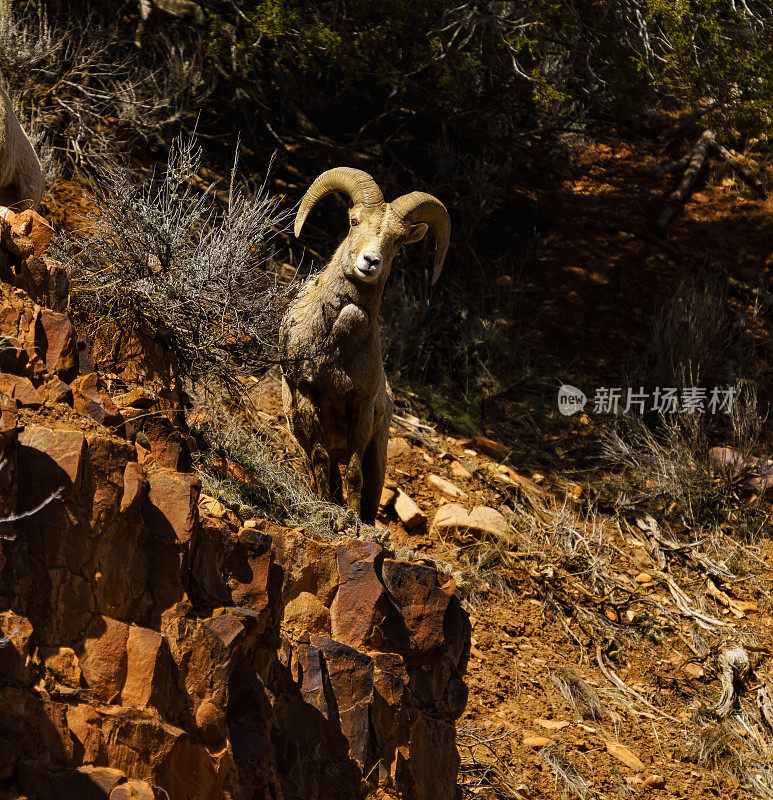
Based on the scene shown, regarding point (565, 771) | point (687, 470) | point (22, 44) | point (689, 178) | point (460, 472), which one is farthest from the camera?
point (689, 178)

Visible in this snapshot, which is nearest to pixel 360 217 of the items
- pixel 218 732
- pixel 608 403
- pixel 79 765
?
pixel 218 732

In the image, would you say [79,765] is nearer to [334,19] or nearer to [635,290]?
[334,19]

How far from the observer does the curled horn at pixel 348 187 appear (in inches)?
219

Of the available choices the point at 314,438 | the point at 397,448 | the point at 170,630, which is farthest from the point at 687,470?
the point at 170,630

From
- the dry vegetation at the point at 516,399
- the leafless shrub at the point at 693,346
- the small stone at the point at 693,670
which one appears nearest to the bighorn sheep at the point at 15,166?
the dry vegetation at the point at 516,399

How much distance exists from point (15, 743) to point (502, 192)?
10.4 metres

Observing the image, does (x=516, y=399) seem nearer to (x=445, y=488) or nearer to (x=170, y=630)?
(x=445, y=488)

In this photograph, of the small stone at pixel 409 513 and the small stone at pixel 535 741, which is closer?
the small stone at pixel 535 741

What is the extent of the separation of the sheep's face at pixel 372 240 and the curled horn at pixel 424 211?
5 centimetres

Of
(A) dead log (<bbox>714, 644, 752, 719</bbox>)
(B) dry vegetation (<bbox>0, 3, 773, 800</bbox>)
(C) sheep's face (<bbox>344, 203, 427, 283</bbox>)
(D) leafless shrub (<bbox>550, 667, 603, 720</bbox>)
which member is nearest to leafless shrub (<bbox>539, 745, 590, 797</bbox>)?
(B) dry vegetation (<bbox>0, 3, 773, 800</bbox>)

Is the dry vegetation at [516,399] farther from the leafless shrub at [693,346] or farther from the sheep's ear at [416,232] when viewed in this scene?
the sheep's ear at [416,232]

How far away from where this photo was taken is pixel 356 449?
5.63 meters

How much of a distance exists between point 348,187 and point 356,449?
1.48m

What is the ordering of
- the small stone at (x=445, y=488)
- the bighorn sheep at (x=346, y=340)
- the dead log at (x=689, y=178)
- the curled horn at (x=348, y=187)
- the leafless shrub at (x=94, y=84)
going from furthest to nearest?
the dead log at (x=689, y=178) → the leafless shrub at (x=94, y=84) → the small stone at (x=445, y=488) → the curled horn at (x=348, y=187) → the bighorn sheep at (x=346, y=340)
